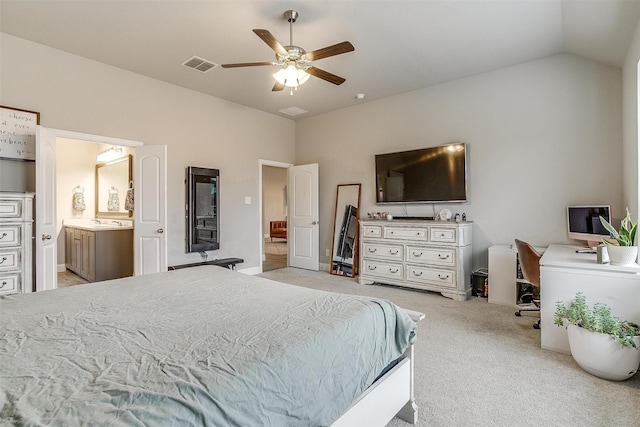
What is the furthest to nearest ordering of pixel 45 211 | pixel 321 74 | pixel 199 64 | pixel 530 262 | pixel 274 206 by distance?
1. pixel 274 206
2. pixel 199 64
3. pixel 45 211
4. pixel 530 262
5. pixel 321 74

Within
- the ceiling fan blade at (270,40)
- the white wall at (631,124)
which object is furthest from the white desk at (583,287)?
the ceiling fan blade at (270,40)

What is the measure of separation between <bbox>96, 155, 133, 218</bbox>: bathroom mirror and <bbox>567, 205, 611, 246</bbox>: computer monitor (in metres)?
6.23

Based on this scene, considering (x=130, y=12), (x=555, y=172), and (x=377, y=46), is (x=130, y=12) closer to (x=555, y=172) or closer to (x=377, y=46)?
(x=377, y=46)

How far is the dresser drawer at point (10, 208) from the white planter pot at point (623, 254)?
506cm

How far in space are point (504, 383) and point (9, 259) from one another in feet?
13.7

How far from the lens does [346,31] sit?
122 inches

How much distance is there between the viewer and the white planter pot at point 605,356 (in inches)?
79.6

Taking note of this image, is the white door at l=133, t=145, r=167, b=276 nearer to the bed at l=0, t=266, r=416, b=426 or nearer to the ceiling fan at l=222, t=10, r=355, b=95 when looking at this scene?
the ceiling fan at l=222, t=10, r=355, b=95

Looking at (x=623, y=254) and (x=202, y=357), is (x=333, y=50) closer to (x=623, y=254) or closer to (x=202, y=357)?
(x=202, y=357)

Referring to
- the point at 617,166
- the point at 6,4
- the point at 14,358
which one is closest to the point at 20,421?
the point at 14,358

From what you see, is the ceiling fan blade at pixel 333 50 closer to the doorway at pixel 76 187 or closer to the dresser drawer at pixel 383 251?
the dresser drawer at pixel 383 251

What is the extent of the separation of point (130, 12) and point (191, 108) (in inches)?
73.8

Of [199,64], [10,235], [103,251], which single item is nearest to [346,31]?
[199,64]

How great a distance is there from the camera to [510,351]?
99.2 inches
